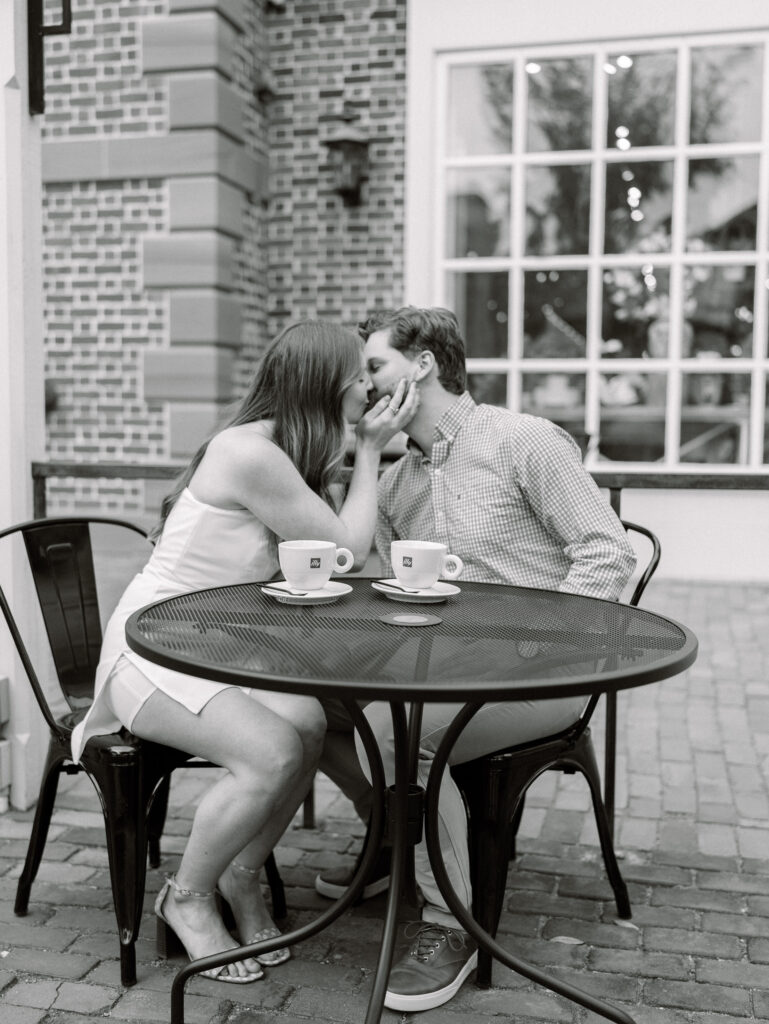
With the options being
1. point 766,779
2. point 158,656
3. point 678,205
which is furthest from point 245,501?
point 678,205

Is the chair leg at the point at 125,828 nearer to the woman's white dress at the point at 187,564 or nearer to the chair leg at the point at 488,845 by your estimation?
the woman's white dress at the point at 187,564

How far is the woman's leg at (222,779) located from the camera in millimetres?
2176

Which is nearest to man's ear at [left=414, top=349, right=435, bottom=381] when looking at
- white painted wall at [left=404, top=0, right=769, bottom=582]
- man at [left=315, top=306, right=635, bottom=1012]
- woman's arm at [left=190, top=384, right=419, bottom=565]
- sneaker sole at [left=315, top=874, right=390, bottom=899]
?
man at [left=315, top=306, right=635, bottom=1012]

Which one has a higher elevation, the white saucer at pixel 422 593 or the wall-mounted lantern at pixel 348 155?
the wall-mounted lantern at pixel 348 155

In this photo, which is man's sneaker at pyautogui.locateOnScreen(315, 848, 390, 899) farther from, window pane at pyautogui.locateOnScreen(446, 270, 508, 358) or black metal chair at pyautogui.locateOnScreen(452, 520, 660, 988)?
window pane at pyautogui.locateOnScreen(446, 270, 508, 358)

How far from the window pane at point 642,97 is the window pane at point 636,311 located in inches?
31.2

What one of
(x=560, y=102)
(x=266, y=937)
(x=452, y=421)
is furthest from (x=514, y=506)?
(x=560, y=102)

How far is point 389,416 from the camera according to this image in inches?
103

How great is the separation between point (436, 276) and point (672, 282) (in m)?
1.50

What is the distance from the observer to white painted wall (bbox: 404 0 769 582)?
6555 mm

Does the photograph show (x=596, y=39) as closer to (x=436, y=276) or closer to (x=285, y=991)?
(x=436, y=276)

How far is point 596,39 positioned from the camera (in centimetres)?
668

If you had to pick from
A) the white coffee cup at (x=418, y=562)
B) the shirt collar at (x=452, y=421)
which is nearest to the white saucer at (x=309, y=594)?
the white coffee cup at (x=418, y=562)

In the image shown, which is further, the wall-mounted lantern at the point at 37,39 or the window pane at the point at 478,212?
the window pane at the point at 478,212
